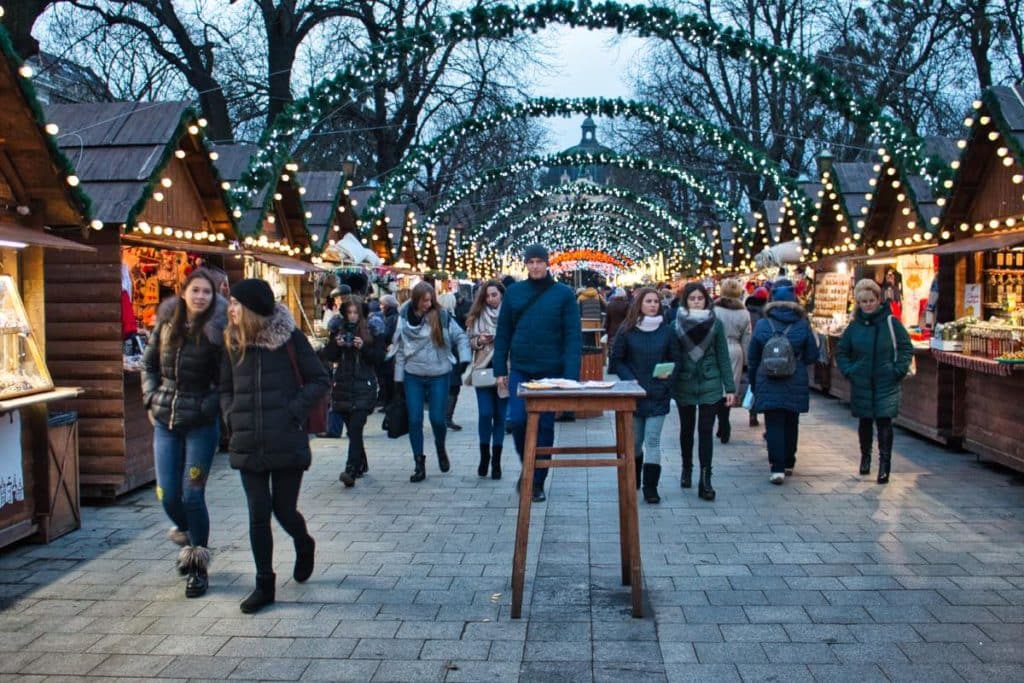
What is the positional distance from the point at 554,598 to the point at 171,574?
222cm

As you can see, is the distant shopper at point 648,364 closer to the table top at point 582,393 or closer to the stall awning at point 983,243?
the table top at point 582,393

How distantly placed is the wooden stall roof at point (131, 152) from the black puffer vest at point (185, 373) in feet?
8.94

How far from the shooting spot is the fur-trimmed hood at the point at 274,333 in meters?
5.04

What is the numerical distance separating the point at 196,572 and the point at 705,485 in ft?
12.9

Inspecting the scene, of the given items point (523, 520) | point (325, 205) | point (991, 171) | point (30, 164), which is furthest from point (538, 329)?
point (325, 205)

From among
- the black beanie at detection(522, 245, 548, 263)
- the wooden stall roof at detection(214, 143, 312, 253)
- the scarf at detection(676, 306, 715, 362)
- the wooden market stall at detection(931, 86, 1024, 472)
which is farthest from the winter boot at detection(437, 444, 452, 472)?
the wooden market stall at detection(931, 86, 1024, 472)

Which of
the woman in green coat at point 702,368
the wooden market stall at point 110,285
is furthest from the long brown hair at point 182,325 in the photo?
the woman in green coat at point 702,368

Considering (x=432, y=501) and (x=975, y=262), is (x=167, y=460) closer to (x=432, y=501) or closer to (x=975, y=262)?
(x=432, y=501)

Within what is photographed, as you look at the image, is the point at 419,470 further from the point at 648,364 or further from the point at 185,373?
the point at 185,373

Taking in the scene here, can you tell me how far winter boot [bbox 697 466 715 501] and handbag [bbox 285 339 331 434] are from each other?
3395 mm

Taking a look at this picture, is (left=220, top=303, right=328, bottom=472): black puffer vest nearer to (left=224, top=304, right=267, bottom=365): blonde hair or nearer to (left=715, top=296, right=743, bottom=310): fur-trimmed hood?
(left=224, top=304, right=267, bottom=365): blonde hair

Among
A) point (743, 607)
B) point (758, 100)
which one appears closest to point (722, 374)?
point (743, 607)

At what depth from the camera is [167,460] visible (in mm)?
5445

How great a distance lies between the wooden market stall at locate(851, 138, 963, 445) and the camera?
10.2 m
